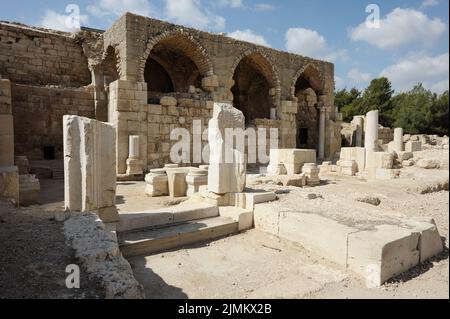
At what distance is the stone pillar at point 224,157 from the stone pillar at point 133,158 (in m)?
5.02

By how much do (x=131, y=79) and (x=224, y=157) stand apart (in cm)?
637

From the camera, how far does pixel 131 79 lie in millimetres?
10180

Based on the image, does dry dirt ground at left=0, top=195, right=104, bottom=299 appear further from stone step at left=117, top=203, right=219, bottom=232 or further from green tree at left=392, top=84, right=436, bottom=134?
green tree at left=392, top=84, right=436, bottom=134

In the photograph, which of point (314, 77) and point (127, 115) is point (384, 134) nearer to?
point (314, 77)

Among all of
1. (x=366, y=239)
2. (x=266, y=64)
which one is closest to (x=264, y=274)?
(x=366, y=239)

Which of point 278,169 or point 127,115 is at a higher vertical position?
point 127,115

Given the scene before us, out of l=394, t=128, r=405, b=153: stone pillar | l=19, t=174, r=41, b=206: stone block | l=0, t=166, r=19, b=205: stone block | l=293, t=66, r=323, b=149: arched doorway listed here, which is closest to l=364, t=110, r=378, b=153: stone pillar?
l=394, t=128, r=405, b=153: stone pillar

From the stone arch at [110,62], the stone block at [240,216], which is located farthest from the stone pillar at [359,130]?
the stone block at [240,216]

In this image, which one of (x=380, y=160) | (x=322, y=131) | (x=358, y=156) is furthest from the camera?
(x=322, y=131)

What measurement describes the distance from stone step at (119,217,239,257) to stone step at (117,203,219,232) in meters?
0.09

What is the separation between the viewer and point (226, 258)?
151 inches
